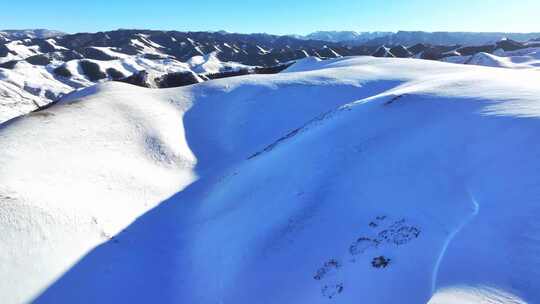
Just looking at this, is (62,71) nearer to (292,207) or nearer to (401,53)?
(401,53)

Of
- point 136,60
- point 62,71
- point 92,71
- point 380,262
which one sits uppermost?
point 380,262

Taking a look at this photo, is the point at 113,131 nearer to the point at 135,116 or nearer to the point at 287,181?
the point at 135,116

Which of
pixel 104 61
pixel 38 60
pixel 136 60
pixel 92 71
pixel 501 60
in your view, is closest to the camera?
pixel 501 60

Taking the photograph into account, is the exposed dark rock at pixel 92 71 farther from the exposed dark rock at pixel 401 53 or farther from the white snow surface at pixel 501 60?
the exposed dark rock at pixel 401 53

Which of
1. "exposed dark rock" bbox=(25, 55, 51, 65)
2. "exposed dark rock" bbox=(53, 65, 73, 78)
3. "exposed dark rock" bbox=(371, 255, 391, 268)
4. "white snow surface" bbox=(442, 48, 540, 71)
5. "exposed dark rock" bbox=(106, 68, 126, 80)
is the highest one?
"exposed dark rock" bbox=(371, 255, 391, 268)

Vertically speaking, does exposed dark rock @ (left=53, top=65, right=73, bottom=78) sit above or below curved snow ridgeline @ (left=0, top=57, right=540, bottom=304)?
below

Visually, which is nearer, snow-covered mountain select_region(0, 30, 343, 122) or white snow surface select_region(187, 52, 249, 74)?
snow-covered mountain select_region(0, 30, 343, 122)

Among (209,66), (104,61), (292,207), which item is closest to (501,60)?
(292,207)

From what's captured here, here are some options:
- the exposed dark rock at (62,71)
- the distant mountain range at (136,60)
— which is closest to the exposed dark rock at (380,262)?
the distant mountain range at (136,60)

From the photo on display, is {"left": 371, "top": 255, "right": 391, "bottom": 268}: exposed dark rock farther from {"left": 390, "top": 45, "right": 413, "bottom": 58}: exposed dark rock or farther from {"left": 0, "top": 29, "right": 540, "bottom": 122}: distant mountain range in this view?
{"left": 390, "top": 45, "right": 413, "bottom": 58}: exposed dark rock

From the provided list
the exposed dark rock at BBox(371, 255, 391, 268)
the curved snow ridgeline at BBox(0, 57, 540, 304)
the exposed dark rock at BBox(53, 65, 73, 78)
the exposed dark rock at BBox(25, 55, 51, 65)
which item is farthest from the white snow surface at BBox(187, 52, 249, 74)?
the exposed dark rock at BBox(371, 255, 391, 268)
